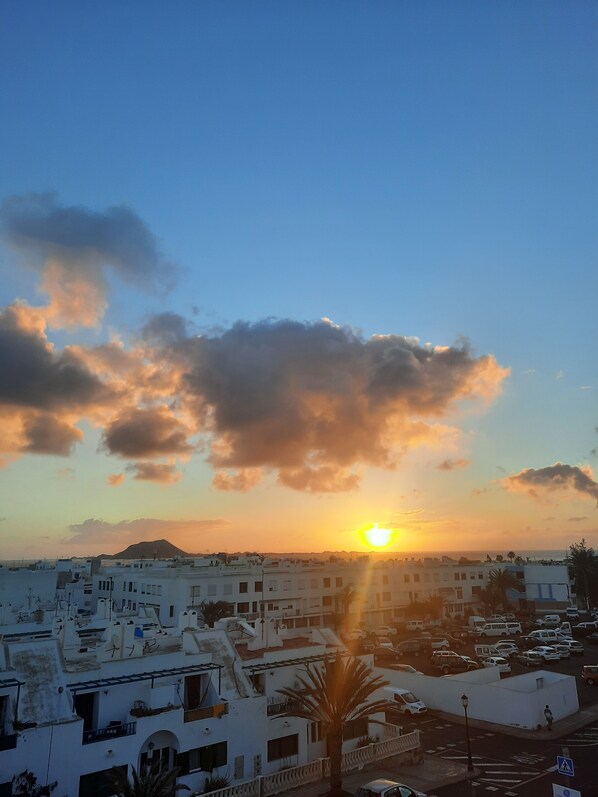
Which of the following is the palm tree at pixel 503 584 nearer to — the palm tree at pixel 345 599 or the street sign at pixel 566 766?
the palm tree at pixel 345 599

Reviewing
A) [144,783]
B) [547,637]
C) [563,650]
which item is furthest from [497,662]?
[144,783]

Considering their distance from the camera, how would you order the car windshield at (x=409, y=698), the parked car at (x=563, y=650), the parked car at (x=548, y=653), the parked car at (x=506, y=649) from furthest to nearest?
the parked car at (x=506, y=649) < the parked car at (x=563, y=650) < the parked car at (x=548, y=653) < the car windshield at (x=409, y=698)

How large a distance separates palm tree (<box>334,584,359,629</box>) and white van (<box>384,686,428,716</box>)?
40.6m

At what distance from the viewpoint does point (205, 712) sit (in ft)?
77.1

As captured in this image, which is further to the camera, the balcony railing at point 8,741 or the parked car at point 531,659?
the parked car at point 531,659

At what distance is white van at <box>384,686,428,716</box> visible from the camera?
116 ft

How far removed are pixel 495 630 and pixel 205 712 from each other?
54.6m

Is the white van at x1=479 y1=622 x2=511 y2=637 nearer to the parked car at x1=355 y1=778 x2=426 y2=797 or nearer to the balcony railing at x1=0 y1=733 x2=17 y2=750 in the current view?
the parked car at x1=355 y1=778 x2=426 y2=797

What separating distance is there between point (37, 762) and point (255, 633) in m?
14.7

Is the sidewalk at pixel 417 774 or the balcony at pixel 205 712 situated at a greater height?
the balcony at pixel 205 712

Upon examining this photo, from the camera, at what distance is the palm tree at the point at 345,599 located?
7756 centimetres

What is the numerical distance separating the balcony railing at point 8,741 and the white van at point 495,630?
6085 cm

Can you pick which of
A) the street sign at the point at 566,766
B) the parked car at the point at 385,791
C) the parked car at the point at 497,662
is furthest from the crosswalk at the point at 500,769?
the parked car at the point at 497,662

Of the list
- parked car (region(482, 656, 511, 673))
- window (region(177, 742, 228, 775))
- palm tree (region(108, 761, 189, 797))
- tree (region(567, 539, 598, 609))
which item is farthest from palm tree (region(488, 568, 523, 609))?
palm tree (region(108, 761, 189, 797))
